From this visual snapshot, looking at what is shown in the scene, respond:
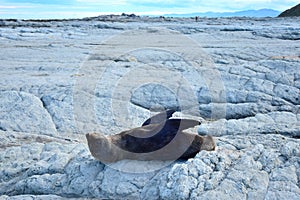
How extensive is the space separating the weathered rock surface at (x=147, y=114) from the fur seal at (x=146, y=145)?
0.11 meters

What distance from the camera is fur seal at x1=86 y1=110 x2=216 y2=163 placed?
169 inches

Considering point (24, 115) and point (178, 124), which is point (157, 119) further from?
point (24, 115)

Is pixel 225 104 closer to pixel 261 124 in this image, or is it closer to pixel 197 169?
pixel 261 124

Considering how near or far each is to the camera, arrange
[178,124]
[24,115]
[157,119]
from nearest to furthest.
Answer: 1. [178,124]
2. [157,119]
3. [24,115]

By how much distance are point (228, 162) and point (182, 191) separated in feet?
2.26

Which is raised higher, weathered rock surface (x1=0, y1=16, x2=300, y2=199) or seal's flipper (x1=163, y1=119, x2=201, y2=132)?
seal's flipper (x1=163, y1=119, x2=201, y2=132)

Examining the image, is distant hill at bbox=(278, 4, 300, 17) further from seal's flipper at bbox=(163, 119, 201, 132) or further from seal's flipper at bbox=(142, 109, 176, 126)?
seal's flipper at bbox=(163, 119, 201, 132)

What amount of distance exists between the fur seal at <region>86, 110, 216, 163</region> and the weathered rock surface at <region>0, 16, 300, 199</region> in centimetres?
11

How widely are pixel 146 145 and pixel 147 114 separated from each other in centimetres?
287

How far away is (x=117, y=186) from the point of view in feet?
13.5

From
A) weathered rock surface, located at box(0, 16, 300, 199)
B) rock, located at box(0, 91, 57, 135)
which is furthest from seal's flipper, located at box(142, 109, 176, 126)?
rock, located at box(0, 91, 57, 135)

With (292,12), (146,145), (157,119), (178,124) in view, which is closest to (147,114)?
(157,119)

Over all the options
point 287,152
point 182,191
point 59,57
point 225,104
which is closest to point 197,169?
point 182,191

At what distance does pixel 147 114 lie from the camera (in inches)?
283
